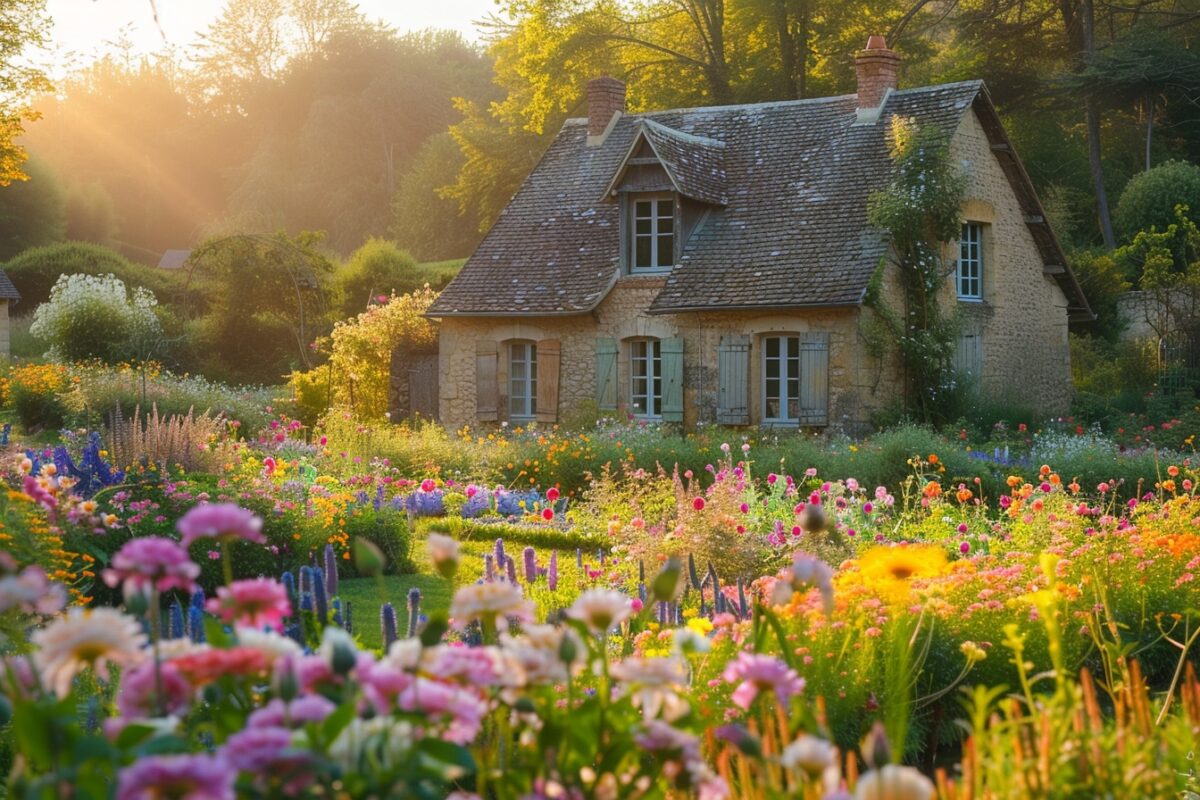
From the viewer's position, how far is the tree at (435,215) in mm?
44688

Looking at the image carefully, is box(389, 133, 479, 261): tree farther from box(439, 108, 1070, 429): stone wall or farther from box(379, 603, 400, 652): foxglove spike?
box(379, 603, 400, 652): foxglove spike

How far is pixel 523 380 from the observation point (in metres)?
21.2

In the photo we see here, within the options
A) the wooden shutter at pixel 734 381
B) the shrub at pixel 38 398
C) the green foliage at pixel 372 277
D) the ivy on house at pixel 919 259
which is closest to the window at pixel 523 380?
the wooden shutter at pixel 734 381

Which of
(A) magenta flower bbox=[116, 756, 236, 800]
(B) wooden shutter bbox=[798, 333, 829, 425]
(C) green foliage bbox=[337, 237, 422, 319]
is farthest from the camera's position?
(C) green foliage bbox=[337, 237, 422, 319]

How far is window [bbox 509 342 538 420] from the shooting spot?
69.4 ft

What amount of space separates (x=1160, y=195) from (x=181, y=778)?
2833 centimetres

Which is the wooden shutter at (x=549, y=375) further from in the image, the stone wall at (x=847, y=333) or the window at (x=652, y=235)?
the window at (x=652, y=235)

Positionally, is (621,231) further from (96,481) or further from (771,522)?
(96,481)

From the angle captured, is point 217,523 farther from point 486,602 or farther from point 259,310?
point 259,310

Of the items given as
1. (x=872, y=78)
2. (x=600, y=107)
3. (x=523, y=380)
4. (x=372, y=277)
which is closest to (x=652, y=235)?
(x=523, y=380)

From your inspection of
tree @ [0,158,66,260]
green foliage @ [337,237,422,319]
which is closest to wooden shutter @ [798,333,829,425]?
green foliage @ [337,237,422,319]

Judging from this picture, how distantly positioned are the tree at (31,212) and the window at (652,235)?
29711 millimetres

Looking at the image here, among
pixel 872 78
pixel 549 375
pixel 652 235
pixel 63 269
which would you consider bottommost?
pixel 549 375

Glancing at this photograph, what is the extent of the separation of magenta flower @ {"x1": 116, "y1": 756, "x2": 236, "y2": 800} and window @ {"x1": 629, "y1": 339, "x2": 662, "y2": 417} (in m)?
18.2
